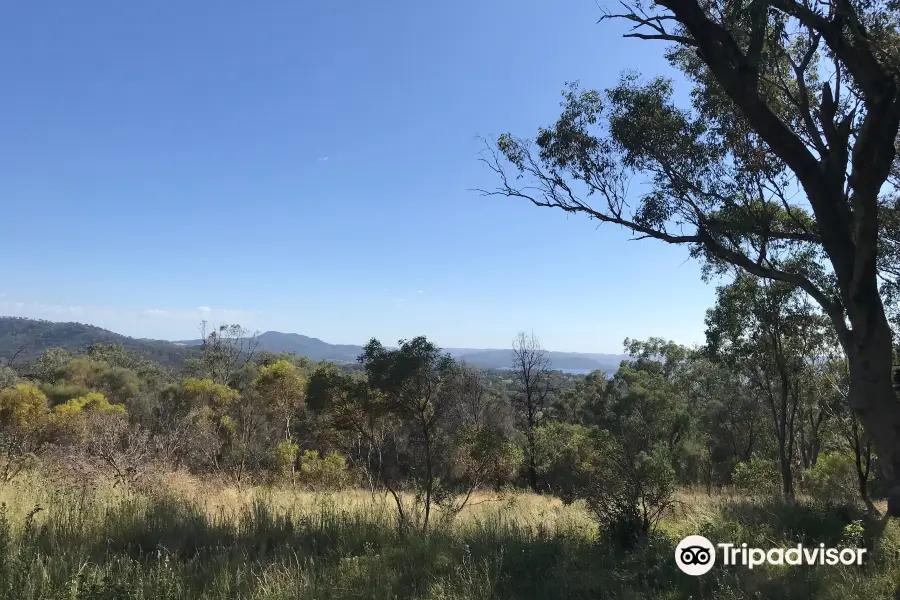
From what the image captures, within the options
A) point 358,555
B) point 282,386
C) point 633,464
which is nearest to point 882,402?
point 633,464

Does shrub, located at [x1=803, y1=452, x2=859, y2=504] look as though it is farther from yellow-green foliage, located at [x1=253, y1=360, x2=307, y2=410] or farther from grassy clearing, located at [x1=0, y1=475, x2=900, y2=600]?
yellow-green foliage, located at [x1=253, y1=360, x2=307, y2=410]

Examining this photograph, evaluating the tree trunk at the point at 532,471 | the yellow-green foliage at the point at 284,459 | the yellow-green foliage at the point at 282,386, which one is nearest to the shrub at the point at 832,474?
the tree trunk at the point at 532,471

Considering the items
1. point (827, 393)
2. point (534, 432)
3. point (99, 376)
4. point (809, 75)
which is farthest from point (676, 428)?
point (99, 376)

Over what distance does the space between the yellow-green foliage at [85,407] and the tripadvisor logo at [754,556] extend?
71.4ft

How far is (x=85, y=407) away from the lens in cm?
2067

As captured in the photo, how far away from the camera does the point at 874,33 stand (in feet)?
23.4

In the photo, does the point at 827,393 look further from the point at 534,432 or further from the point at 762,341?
the point at 534,432

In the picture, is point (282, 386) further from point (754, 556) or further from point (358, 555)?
point (754, 556)

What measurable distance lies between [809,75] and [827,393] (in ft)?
34.5

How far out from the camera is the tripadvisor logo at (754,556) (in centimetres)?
457

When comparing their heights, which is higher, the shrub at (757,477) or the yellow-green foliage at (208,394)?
the yellow-green foliage at (208,394)

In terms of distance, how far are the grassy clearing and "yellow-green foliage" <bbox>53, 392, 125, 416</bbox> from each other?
14679 mm

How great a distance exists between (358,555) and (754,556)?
13.1ft

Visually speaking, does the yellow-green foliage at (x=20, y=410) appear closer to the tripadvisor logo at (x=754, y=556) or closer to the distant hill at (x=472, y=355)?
the distant hill at (x=472, y=355)
